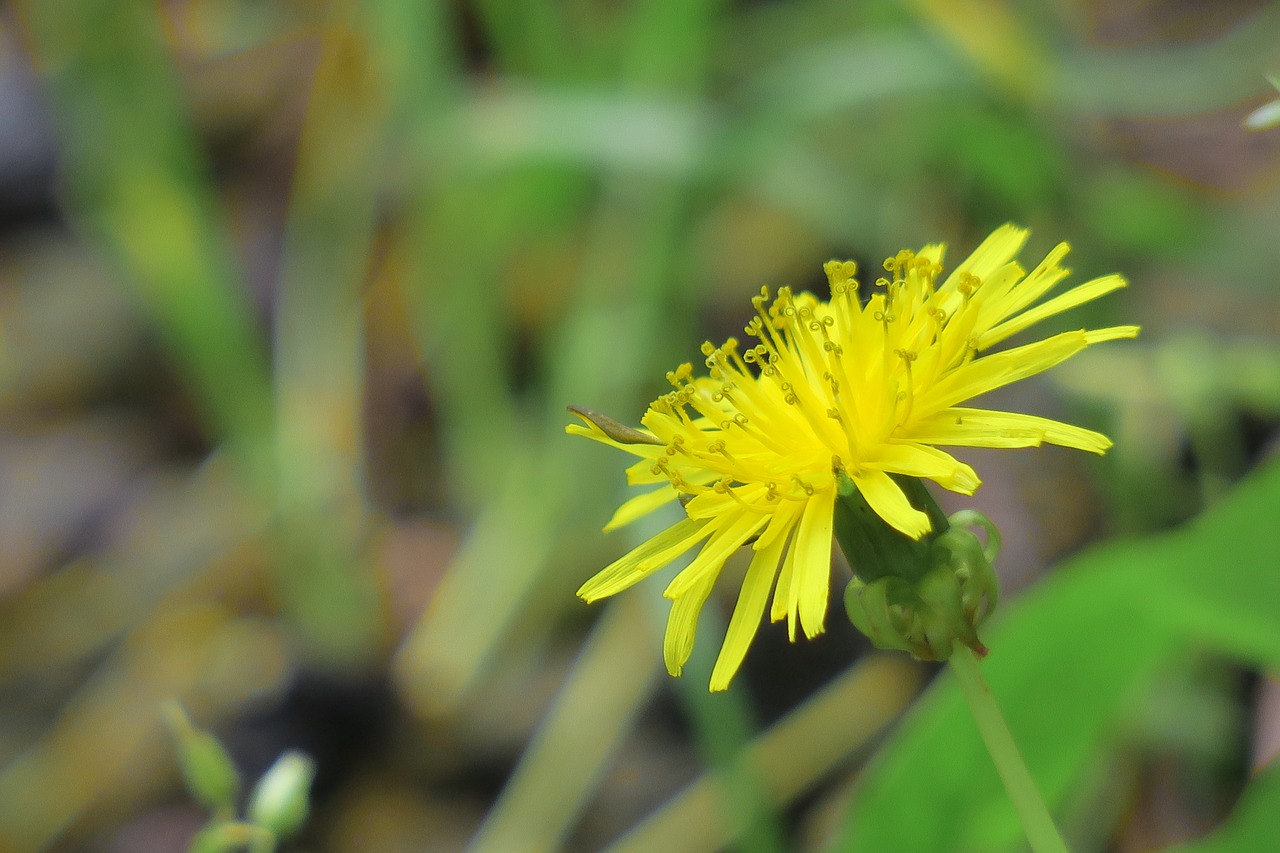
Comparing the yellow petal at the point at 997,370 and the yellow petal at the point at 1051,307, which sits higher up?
the yellow petal at the point at 1051,307

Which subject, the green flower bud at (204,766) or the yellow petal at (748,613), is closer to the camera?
the yellow petal at (748,613)

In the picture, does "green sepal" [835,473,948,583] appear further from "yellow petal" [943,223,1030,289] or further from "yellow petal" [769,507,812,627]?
"yellow petal" [943,223,1030,289]

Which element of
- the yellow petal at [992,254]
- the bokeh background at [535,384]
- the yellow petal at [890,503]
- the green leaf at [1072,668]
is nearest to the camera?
the yellow petal at [890,503]

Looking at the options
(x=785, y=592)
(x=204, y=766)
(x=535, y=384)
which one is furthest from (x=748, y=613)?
(x=535, y=384)

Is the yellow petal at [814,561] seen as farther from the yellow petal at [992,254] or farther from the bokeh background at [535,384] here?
the bokeh background at [535,384]

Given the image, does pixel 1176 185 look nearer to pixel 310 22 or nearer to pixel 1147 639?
pixel 1147 639

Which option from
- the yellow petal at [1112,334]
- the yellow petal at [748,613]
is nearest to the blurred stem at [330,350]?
the yellow petal at [748,613]

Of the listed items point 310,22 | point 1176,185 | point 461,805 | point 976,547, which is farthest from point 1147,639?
point 310,22
